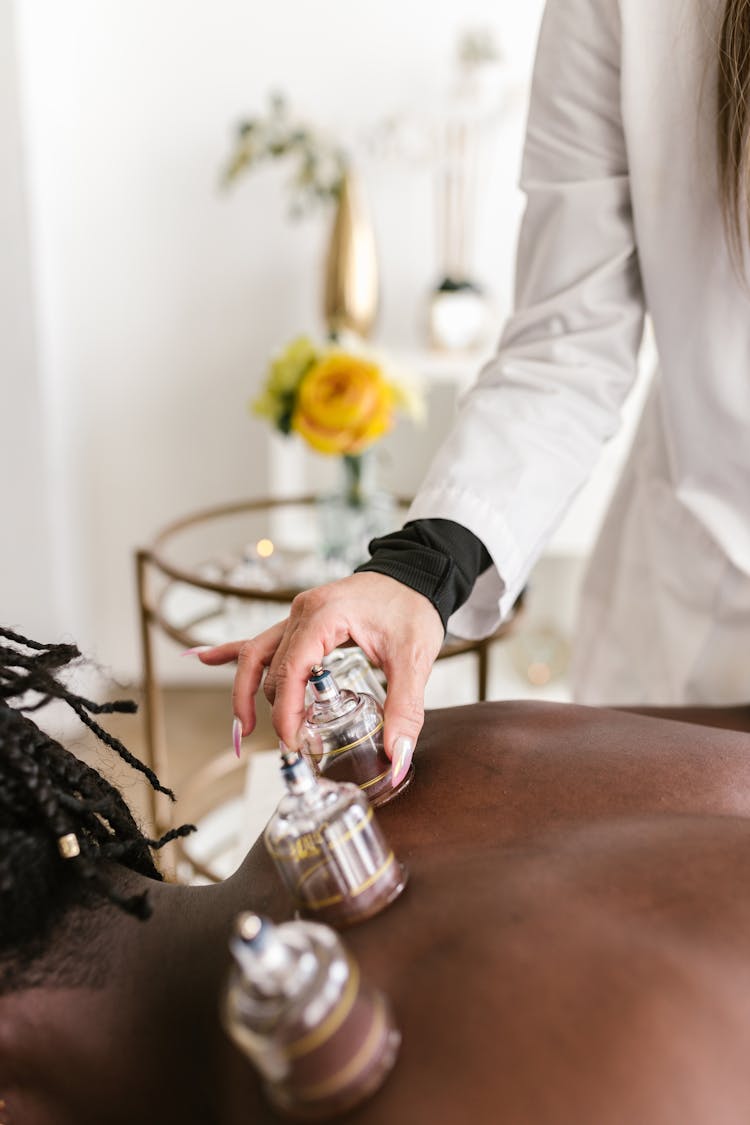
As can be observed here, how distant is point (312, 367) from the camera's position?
1785mm

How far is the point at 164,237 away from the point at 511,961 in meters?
2.47

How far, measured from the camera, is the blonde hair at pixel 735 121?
828 mm

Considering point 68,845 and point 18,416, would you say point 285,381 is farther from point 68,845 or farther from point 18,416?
point 68,845

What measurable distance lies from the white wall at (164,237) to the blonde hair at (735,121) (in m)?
1.64

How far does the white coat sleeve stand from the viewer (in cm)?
87

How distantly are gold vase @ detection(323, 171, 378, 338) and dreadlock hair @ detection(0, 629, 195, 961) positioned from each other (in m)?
1.80

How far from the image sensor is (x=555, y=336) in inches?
37.7

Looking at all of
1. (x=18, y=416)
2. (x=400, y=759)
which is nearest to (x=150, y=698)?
(x=18, y=416)

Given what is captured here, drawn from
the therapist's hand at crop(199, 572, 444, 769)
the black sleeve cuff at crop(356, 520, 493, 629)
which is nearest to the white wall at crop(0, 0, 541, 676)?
the black sleeve cuff at crop(356, 520, 493, 629)

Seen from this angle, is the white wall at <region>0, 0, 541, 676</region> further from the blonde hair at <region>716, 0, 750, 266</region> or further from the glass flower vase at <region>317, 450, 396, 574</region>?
the blonde hair at <region>716, 0, 750, 266</region>

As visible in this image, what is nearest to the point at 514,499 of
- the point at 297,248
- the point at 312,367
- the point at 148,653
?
the point at 312,367

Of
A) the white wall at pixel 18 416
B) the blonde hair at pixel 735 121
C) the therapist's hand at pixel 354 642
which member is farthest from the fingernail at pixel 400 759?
the white wall at pixel 18 416

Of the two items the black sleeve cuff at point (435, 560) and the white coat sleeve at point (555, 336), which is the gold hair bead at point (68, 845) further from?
the white coat sleeve at point (555, 336)

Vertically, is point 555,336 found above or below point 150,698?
above
